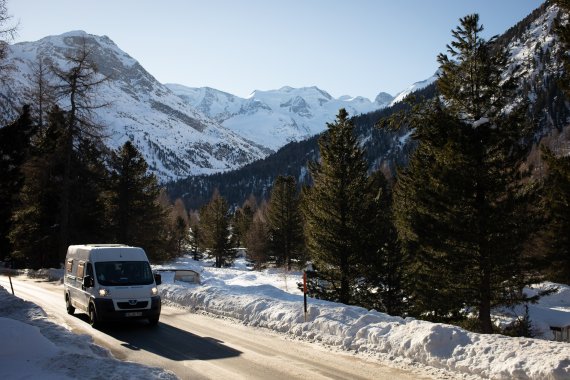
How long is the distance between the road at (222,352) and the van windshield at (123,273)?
4.53 feet

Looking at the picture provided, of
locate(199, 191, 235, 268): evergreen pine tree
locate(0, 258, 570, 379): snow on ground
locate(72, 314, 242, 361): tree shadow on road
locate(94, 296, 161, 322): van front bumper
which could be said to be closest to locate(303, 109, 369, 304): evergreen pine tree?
locate(0, 258, 570, 379): snow on ground

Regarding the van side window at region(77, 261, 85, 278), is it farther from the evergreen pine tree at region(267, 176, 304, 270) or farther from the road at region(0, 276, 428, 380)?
the evergreen pine tree at region(267, 176, 304, 270)

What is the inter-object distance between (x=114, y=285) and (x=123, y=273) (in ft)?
1.87

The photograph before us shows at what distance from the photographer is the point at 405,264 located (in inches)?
973

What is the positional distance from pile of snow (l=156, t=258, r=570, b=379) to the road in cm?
63

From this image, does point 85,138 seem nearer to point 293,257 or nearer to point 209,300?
point 209,300

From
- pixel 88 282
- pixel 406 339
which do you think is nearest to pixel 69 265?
pixel 88 282

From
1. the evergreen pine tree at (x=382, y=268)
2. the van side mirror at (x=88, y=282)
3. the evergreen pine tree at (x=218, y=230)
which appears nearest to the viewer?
the van side mirror at (x=88, y=282)

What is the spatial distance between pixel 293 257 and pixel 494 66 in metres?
38.6

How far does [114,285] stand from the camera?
1433cm

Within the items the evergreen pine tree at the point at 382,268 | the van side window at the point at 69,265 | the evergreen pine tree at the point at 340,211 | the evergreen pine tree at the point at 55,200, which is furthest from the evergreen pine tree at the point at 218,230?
the van side window at the point at 69,265

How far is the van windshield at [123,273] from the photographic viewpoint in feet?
47.5

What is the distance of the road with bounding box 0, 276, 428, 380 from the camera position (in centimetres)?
937

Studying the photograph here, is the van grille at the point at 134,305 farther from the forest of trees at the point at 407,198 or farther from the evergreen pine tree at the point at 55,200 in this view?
the evergreen pine tree at the point at 55,200
